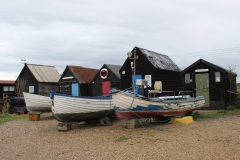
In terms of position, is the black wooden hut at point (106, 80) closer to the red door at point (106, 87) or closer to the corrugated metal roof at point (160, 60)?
the red door at point (106, 87)

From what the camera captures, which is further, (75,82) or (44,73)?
(44,73)

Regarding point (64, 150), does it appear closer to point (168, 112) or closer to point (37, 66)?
point (168, 112)

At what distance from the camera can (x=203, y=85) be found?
18422mm

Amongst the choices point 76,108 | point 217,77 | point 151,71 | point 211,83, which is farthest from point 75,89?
point 76,108

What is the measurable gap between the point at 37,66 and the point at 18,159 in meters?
30.4

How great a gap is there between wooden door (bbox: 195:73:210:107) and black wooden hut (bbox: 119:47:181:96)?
4736mm

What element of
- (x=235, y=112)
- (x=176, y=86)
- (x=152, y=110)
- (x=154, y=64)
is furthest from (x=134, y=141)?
(x=176, y=86)

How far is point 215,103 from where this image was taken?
18.0m

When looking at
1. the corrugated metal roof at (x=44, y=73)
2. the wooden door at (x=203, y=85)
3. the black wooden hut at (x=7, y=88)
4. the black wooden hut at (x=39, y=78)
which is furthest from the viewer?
the black wooden hut at (x=7, y=88)

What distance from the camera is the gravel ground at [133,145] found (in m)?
7.46

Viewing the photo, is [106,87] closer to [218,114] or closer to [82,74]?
A: [82,74]

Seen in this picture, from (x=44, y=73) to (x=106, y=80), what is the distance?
1147 centimetres

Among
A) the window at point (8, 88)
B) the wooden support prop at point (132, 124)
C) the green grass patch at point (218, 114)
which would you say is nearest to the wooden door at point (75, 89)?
the window at point (8, 88)

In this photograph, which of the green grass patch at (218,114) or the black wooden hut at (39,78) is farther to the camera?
the black wooden hut at (39,78)
